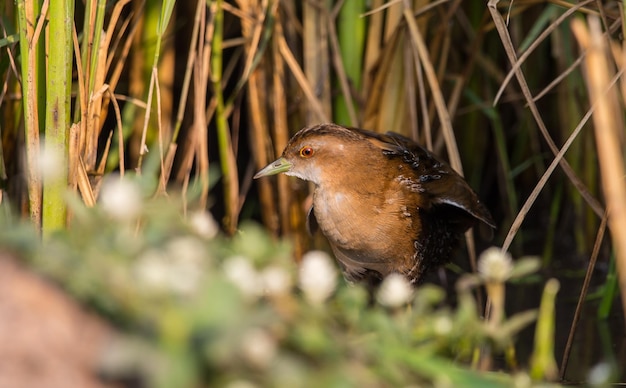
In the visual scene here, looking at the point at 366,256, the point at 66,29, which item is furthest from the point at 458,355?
the point at 366,256

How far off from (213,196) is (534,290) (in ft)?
6.14

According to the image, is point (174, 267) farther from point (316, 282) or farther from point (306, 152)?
point (306, 152)

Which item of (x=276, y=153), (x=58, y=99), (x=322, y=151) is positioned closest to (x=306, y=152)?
(x=322, y=151)

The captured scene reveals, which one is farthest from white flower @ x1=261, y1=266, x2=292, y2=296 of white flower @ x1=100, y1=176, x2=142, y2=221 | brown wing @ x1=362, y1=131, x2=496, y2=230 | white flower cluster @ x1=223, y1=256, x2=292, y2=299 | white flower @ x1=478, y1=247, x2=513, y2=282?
brown wing @ x1=362, y1=131, x2=496, y2=230

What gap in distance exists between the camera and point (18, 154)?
12.6 feet

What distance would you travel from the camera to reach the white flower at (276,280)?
5.52 ft

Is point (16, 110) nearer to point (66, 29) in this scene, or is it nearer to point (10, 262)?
point (66, 29)

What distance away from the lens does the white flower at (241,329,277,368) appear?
1496 mm

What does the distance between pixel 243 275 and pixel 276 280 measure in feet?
0.19

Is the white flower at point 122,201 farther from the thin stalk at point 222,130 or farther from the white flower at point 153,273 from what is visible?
the thin stalk at point 222,130

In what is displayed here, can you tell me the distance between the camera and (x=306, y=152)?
387 cm

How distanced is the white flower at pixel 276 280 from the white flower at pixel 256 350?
160mm

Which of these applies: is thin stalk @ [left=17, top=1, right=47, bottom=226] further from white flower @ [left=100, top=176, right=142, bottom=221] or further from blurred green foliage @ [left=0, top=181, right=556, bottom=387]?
white flower @ [left=100, top=176, right=142, bottom=221]

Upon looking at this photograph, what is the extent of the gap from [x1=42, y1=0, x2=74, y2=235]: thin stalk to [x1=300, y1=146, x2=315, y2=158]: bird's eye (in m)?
1.13
